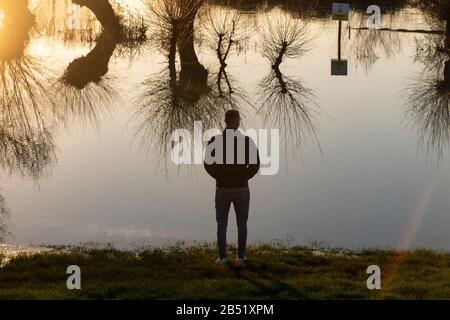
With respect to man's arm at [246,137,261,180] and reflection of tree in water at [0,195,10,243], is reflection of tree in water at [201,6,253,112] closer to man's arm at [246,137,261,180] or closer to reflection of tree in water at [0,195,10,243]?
reflection of tree in water at [0,195,10,243]

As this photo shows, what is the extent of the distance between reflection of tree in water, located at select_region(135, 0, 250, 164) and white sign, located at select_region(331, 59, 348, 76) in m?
4.81

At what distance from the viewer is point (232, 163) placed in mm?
10531

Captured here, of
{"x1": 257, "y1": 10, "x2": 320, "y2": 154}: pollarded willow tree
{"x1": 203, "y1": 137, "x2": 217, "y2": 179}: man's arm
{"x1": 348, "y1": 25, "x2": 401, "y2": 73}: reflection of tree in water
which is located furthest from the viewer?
{"x1": 348, "y1": 25, "x2": 401, "y2": 73}: reflection of tree in water

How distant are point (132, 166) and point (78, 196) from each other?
115 inches

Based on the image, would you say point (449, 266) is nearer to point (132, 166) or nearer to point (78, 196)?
point (78, 196)

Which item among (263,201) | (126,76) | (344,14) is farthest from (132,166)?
(344,14)

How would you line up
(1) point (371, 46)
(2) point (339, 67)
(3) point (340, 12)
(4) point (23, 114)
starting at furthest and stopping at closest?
(1) point (371, 46), (3) point (340, 12), (2) point (339, 67), (4) point (23, 114)

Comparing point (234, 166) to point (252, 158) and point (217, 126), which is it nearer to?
point (252, 158)

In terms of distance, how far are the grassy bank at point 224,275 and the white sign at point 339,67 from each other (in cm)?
2159

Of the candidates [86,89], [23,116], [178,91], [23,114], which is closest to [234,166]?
[23,116]

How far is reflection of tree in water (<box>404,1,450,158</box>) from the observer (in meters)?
22.8

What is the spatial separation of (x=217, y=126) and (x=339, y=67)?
1326 centimetres

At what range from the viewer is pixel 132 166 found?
64.5 feet

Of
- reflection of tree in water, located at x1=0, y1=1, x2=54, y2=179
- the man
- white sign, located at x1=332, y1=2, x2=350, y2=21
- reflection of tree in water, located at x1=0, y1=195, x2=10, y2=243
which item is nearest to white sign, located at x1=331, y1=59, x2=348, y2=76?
white sign, located at x1=332, y1=2, x2=350, y2=21
